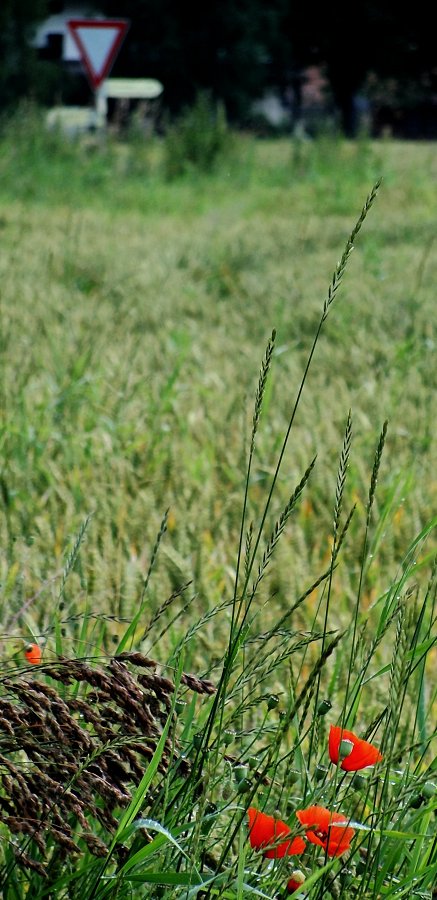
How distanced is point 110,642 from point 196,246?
5.23 meters

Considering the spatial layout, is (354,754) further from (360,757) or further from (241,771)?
(241,771)

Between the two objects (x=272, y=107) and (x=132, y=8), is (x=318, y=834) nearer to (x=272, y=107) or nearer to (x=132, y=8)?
(x=132, y=8)

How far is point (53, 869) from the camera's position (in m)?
1.05

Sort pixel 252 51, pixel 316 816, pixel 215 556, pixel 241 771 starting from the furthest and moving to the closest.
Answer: pixel 252 51 < pixel 215 556 < pixel 241 771 < pixel 316 816

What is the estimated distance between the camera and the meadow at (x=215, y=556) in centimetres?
95

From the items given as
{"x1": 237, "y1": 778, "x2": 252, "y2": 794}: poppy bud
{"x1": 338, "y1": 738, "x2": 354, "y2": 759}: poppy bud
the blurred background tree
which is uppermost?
the blurred background tree

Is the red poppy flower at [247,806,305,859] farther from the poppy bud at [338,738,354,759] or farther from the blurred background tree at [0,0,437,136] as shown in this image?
the blurred background tree at [0,0,437,136]

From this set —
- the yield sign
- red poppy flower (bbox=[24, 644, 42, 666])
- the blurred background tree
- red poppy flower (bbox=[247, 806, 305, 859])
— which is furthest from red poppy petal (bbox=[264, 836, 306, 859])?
the blurred background tree

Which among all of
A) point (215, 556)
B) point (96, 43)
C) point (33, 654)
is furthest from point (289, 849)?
point (96, 43)

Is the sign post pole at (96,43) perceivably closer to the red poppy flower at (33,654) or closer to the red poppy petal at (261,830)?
the red poppy flower at (33,654)

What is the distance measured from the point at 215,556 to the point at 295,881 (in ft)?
4.53

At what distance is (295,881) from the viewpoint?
0.97m

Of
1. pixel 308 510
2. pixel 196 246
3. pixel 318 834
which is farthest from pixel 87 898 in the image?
pixel 196 246

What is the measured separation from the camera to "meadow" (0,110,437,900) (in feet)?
3.12
